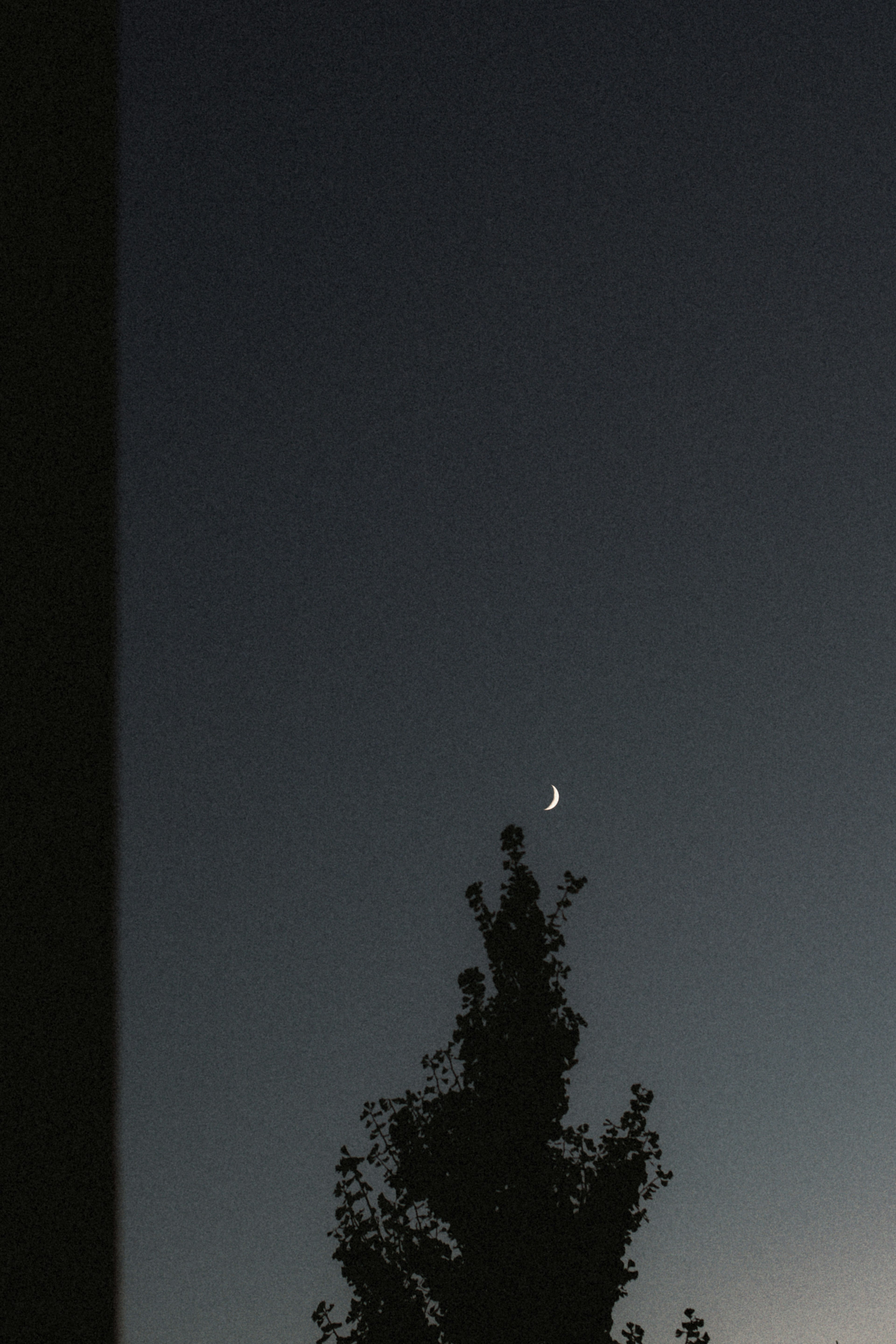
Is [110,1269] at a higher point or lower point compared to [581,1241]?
lower

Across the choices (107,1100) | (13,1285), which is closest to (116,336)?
(107,1100)

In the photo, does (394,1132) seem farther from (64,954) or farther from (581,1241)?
(64,954)

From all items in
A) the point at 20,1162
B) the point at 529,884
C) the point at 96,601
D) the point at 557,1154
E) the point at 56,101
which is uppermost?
the point at 529,884

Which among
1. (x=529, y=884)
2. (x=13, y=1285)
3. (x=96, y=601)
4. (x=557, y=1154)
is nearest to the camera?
(x=13, y=1285)

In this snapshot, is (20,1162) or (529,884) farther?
(529,884)

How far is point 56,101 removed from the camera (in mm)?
2783

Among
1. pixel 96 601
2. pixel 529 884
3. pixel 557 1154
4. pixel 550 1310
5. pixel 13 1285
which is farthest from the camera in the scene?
pixel 529 884

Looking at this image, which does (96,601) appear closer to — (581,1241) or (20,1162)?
(20,1162)

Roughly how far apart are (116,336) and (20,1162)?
1.78 metres

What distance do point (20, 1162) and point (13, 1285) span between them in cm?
21

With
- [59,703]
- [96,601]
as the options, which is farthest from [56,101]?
[59,703]

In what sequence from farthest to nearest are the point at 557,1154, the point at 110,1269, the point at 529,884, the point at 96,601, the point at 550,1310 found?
the point at 529,884, the point at 557,1154, the point at 550,1310, the point at 96,601, the point at 110,1269

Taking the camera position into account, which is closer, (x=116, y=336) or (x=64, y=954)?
(x=64, y=954)

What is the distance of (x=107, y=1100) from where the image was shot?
2420mm
